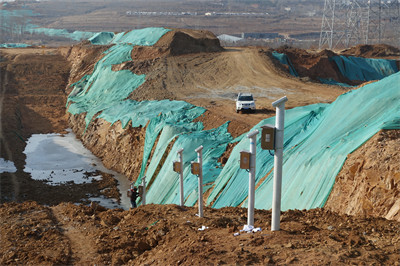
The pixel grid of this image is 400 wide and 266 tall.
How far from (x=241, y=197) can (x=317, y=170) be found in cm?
272

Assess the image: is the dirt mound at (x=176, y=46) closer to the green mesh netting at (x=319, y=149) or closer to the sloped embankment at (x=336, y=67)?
the sloped embankment at (x=336, y=67)

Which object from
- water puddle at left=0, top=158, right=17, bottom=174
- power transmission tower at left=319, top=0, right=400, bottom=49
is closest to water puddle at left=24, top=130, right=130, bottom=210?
water puddle at left=0, top=158, right=17, bottom=174

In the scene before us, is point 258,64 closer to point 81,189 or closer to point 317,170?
point 81,189

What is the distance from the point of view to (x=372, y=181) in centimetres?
1021

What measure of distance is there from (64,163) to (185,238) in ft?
71.0

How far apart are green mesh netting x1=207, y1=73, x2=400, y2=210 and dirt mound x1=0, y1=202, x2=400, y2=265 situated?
1388 mm

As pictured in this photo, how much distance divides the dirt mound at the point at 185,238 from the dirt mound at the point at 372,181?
2.85 ft

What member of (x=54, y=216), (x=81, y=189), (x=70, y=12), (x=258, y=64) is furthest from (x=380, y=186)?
(x=70, y=12)

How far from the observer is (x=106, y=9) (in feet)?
561

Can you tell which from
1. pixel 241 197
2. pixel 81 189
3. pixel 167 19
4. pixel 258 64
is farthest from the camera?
pixel 167 19

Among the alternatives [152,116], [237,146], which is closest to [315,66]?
[152,116]

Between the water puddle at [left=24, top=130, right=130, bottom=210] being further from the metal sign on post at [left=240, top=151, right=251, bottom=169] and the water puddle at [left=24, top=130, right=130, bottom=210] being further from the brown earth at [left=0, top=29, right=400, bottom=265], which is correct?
the metal sign on post at [left=240, top=151, right=251, bottom=169]

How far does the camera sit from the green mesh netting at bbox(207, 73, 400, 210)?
1141 centimetres

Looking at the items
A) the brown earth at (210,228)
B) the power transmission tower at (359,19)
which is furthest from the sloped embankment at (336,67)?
the brown earth at (210,228)
